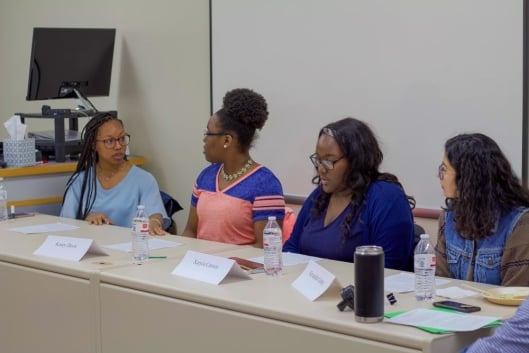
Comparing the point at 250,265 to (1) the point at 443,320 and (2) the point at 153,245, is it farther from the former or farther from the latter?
(1) the point at 443,320

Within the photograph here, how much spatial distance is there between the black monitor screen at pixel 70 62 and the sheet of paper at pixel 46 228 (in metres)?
1.20

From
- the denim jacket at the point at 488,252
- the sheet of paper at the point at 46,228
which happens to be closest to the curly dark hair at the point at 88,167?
the sheet of paper at the point at 46,228

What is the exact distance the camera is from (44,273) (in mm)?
2951

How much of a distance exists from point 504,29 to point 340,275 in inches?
60.5

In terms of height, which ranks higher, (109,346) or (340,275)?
(340,275)

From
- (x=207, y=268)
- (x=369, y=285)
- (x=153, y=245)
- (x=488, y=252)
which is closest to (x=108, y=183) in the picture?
(x=153, y=245)

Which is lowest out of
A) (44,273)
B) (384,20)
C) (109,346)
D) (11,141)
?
(109,346)

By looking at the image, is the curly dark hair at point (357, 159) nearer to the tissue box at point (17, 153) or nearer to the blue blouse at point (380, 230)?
the blue blouse at point (380, 230)

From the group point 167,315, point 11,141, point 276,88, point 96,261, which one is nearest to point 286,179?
point 276,88

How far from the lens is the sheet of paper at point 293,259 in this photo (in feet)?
9.57

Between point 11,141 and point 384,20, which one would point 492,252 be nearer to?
point 384,20

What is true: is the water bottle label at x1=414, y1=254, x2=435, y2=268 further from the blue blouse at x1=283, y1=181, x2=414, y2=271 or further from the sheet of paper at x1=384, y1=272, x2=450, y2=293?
the blue blouse at x1=283, y1=181, x2=414, y2=271

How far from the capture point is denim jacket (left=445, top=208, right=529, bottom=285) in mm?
2609

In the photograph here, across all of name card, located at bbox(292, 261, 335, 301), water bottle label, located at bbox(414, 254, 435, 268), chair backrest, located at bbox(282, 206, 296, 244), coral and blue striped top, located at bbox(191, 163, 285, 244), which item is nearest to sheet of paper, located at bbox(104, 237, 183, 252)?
coral and blue striped top, located at bbox(191, 163, 285, 244)
